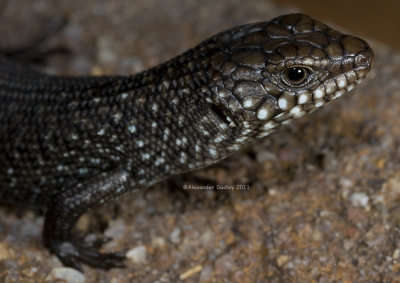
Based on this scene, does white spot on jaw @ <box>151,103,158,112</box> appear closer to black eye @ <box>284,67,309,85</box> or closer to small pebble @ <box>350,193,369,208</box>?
black eye @ <box>284,67,309,85</box>

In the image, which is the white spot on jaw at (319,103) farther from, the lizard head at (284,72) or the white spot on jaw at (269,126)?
the white spot on jaw at (269,126)

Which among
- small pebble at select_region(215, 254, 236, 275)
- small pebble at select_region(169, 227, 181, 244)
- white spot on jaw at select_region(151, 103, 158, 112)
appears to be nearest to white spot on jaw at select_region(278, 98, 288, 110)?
white spot on jaw at select_region(151, 103, 158, 112)

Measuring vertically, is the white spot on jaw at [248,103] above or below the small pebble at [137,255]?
above

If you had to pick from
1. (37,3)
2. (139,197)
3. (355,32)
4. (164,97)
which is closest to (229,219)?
(139,197)

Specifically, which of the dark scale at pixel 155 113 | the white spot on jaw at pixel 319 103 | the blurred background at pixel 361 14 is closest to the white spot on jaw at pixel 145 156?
the dark scale at pixel 155 113

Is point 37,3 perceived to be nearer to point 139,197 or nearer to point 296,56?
point 139,197

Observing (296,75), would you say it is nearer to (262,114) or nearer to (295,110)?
(295,110)
